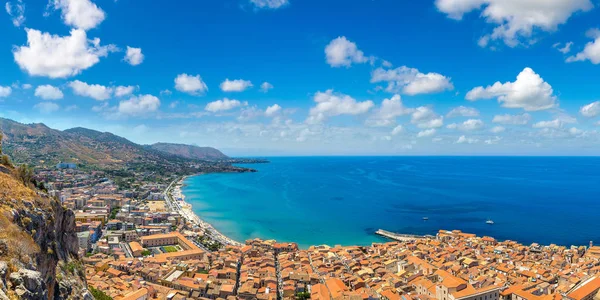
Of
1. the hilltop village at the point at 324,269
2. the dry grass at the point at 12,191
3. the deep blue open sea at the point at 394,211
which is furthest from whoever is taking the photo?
the deep blue open sea at the point at 394,211

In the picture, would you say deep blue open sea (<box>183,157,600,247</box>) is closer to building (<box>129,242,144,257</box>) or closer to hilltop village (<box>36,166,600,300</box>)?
hilltop village (<box>36,166,600,300</box>)

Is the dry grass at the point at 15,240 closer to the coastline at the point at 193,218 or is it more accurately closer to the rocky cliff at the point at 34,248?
→ the rocky cliff at the point at 34,248

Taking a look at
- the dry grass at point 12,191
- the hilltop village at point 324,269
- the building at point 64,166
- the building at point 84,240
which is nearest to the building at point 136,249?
the hilltop village at point 324,269

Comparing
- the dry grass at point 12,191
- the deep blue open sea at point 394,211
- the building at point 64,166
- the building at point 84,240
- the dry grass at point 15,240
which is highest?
the dry grass at point 12,191

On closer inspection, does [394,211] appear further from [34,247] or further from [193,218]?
[34,247]

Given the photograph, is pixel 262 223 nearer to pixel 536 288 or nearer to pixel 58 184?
pixel 536 288

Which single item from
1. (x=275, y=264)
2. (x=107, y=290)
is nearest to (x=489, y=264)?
(x=275, y=264)
